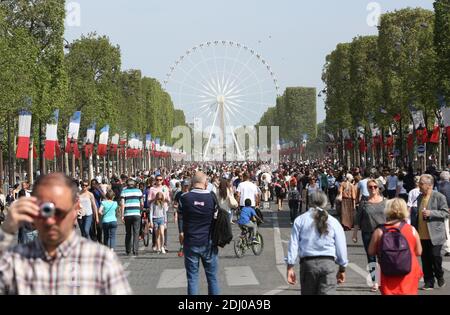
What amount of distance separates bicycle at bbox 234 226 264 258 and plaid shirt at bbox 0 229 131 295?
58.2ft

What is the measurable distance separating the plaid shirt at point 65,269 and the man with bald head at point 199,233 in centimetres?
810

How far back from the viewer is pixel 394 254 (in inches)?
396

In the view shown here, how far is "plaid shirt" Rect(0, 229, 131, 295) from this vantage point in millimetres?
5008

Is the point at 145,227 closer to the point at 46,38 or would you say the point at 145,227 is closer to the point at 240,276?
the point at 240,276

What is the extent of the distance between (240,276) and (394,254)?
8.58m

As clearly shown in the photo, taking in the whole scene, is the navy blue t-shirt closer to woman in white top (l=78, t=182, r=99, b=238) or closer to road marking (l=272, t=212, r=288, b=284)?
road marking (l=272, t=212, r=288, b=284)

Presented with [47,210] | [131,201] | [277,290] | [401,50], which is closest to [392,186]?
[131,201]

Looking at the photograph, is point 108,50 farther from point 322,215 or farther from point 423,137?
point 322,215

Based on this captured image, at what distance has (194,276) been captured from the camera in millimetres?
13102

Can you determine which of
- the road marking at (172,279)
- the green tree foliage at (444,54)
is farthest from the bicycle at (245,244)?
the green tree foliage at (444,54)

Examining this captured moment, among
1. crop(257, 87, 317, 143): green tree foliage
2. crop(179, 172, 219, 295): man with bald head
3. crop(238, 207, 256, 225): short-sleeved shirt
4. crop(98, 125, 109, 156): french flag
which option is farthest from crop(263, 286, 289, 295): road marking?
crop(257, 87, 317, 143): green tree foliage

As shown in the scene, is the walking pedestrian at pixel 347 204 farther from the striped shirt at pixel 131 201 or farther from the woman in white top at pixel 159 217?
the striped shirt at pixel 131 201

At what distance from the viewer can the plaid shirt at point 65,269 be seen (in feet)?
16.4
